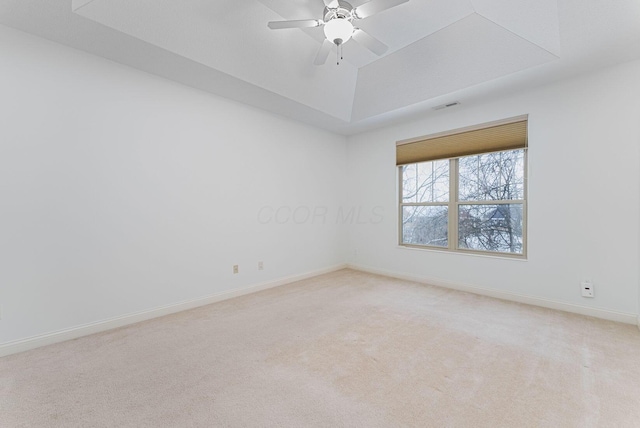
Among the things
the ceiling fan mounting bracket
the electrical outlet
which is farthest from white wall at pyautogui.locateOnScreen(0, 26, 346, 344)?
the electrical outlet

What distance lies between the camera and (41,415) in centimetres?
154

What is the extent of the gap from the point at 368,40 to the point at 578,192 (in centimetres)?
265

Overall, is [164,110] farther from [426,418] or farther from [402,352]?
[426,418]

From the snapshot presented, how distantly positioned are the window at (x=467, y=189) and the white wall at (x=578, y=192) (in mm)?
181

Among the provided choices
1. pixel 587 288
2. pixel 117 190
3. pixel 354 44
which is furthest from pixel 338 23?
pixel 587 288

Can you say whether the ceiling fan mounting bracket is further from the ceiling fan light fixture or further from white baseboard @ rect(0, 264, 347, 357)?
white baseboard @ rect(0, 264, 347, 357)

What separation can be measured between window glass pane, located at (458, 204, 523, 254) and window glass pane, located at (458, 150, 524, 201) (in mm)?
146

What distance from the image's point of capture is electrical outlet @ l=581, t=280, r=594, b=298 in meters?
2.88

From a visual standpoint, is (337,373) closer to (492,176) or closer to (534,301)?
(534,301)

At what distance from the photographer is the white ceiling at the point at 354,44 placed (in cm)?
216

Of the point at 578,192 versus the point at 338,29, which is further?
the point at 578,192

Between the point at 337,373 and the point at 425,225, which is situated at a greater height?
the point at 425,225

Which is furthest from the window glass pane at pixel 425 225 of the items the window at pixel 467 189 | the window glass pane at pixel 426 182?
the window glass pane at pixel 426 182

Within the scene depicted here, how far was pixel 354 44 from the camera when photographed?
304 centimetres
